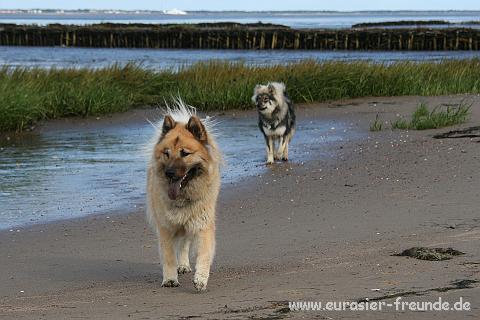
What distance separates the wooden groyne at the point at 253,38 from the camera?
64688mm

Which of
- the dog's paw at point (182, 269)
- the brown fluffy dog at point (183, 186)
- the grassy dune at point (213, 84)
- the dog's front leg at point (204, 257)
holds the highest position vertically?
the brown fluffy dog at point (183, 186)

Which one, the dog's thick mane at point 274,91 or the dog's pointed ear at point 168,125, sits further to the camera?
the dog's thick mane at point 274,91

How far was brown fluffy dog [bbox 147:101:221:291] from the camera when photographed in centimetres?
657

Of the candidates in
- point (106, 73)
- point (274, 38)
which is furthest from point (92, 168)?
point (274, 38)

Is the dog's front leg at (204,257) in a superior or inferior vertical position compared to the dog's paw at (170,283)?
superior

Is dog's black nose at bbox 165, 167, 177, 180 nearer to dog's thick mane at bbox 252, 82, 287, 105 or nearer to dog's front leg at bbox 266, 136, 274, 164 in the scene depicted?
dog's front leg at bbox 266, 136, 274, 164

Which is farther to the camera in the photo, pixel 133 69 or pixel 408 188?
pixel 133 69

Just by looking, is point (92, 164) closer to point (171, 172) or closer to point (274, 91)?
point (274, 91)

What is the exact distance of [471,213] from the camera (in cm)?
857

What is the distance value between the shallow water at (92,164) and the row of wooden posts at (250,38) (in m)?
47.4

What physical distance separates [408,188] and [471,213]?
1747mm

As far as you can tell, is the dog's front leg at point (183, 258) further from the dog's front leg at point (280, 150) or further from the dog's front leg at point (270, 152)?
the dog's front leg at point (280, 150)

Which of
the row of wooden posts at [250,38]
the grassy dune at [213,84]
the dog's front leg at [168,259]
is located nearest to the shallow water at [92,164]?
the grassy dune at [213,84]

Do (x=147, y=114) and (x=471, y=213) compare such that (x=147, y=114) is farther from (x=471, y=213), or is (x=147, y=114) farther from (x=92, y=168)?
(x=471, y=213)
